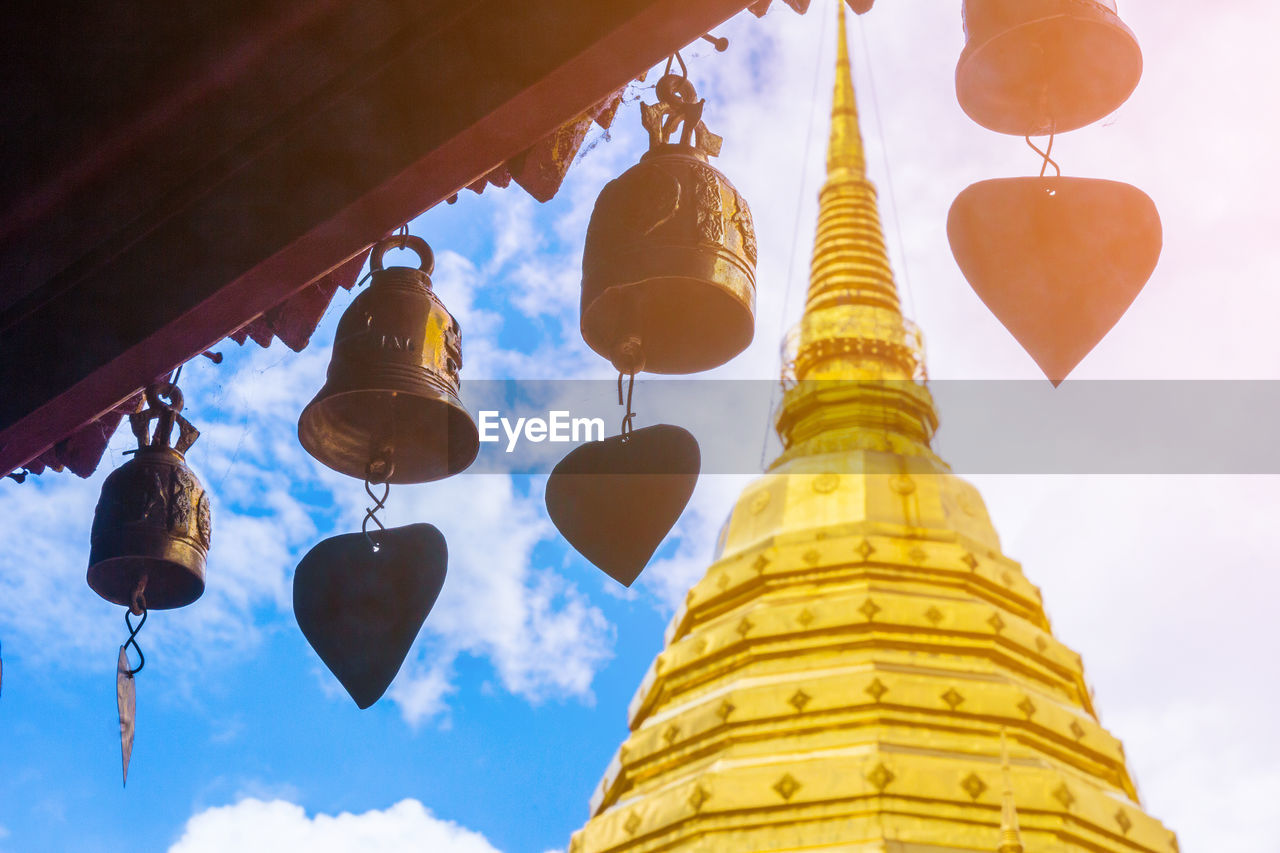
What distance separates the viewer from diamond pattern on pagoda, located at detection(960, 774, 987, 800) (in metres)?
12.0

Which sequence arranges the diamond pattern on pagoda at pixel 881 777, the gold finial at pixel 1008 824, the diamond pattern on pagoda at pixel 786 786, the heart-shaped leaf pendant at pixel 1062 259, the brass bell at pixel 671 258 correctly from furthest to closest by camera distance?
the diamond pattern on pagoda at pixel 786 786 → the diamond pattern on pagoda at pixel 881 777 → the gold finial at pixel 1008 824 → the brass bell at pixel 671 258 → the heart-shaped leaf pendant at pixel 1062 259

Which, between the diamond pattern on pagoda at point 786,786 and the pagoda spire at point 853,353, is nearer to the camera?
the diamond pattern on pagoda at point 786,786

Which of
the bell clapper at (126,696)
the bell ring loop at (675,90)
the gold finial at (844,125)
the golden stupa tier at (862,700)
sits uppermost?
the gold finial at (844,125)

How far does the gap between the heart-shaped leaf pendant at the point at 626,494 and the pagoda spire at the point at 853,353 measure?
1434cm

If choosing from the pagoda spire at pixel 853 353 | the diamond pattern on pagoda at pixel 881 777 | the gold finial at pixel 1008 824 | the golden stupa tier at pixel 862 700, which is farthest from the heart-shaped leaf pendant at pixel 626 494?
the pagoda spire at pixel 853 353

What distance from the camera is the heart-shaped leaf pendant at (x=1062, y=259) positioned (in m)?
2.08

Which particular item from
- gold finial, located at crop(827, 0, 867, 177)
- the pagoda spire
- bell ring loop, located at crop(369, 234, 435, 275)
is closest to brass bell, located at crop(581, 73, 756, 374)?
bell ring loop, located at crop(369, 234, 435, 275)

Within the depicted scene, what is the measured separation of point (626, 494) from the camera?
2617mm

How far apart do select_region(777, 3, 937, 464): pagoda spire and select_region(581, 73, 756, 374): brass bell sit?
14168mm

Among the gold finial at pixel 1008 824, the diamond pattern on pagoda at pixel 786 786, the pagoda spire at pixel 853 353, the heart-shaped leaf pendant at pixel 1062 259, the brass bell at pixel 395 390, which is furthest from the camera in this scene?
the pagoda spire at pixel 853 353

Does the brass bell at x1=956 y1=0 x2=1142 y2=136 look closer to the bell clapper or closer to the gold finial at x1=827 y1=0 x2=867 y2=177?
the bell clapper

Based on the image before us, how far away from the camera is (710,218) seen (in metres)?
2.63

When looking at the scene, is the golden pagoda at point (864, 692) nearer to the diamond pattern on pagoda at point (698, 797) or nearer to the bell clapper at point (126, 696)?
the diamond pattern on pagoda at point (698, 797)

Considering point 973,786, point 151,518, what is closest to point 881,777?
point 973,786
